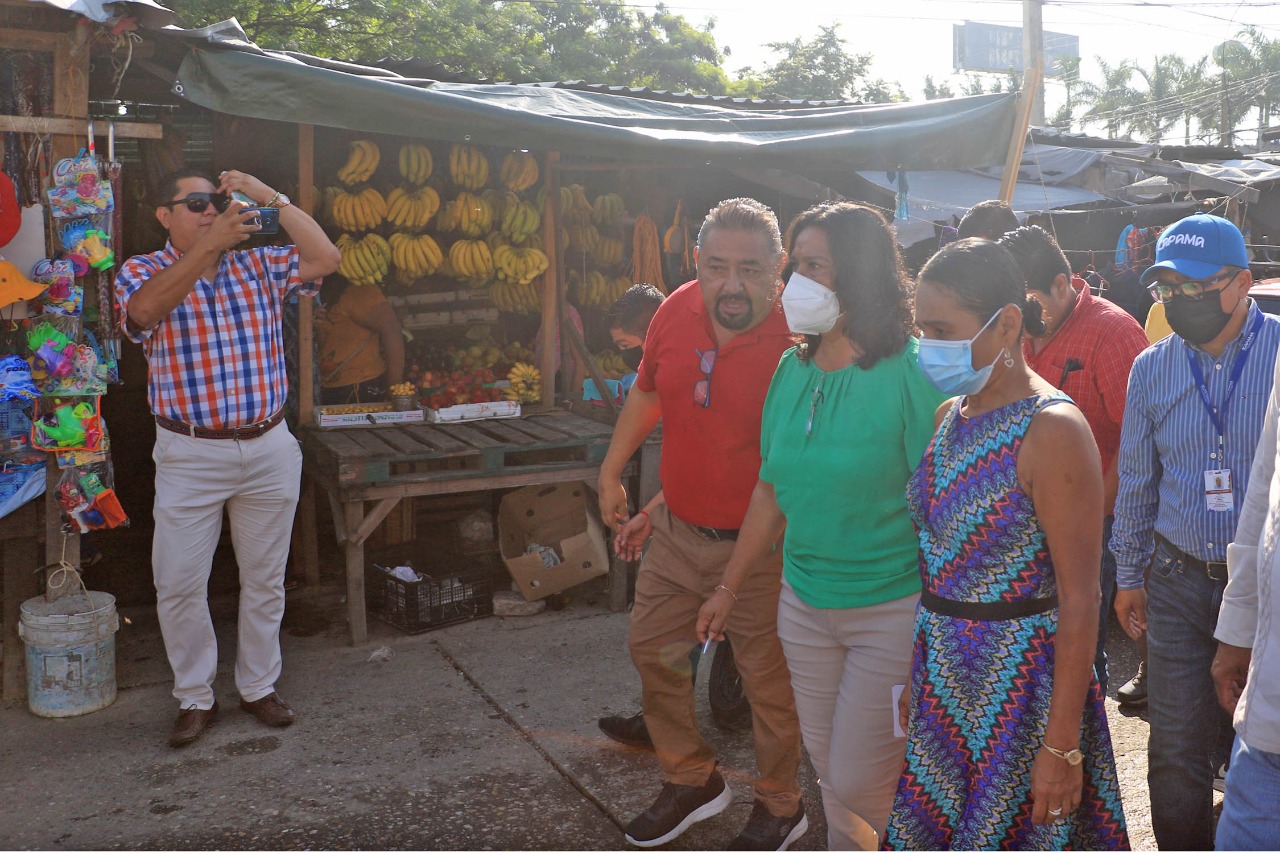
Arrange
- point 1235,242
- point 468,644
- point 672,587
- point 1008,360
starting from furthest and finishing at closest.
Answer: point 468,644, point 672,587, point 1235,242, point 1008,360

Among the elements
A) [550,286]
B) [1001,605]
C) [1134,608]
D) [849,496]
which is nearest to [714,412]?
[849,496]

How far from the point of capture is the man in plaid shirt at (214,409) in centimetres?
423

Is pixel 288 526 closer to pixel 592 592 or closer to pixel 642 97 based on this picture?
pixel 592 592

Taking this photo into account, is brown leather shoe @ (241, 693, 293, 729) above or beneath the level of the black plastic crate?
beneath

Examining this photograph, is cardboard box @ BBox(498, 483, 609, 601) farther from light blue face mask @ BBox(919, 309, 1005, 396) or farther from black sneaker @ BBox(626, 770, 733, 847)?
light blue face mask @ BBox(919, 309, 1005, 396)

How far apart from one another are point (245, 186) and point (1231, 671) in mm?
3818

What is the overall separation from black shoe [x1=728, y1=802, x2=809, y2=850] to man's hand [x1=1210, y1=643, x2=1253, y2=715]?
156 centimetres

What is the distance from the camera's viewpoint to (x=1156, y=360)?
3277 mm

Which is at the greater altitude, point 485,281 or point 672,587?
point 485,281

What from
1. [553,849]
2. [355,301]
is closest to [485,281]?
[355,301]

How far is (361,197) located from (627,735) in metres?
3.64

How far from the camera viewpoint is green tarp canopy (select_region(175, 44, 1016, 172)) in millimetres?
4816

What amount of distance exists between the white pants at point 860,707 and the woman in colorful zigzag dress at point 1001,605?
27 cm

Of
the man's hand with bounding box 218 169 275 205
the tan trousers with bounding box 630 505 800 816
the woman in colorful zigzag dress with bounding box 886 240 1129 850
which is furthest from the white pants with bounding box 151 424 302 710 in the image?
the woman in colorful zigzag dress with bounding box 886 240 1129 850
